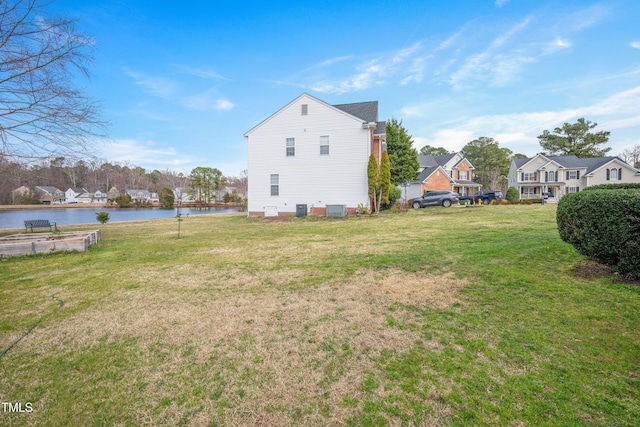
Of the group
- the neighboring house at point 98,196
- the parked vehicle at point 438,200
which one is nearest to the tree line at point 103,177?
the neighboring house at point 98,196

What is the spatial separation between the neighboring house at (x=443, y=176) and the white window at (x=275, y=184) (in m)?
20.9

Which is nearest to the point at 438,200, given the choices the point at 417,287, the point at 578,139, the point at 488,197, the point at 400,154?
the point at 488,197

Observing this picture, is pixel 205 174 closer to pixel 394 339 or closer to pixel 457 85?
pixel 457 85

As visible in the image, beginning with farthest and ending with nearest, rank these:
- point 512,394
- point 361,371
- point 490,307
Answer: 1. point 490,307
2. point 361,371
3. point 512,394

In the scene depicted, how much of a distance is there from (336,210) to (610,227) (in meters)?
14.9

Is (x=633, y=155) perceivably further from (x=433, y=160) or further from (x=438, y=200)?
(x=438, y=200)

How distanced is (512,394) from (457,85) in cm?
2074

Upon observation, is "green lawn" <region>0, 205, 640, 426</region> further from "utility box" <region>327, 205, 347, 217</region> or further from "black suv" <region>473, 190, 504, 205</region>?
"black suv" <region>473, 190, 504, 205</region>

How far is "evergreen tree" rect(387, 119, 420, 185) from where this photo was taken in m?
29.6

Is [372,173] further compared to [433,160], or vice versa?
[433,160]

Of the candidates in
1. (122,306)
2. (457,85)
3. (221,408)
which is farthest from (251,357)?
(457,85)

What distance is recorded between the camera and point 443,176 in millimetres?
36094

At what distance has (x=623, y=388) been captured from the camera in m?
2.09

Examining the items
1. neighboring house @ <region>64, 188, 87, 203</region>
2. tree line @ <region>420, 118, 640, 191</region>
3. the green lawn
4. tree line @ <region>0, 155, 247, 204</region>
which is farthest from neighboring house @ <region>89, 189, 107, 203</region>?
tree line @ <region>420, 118, 640, 191</region>
